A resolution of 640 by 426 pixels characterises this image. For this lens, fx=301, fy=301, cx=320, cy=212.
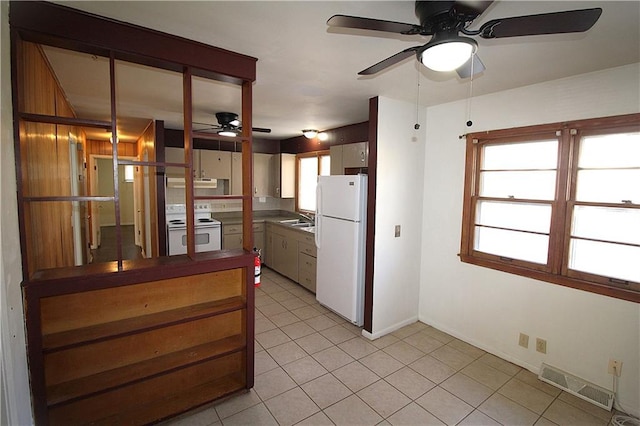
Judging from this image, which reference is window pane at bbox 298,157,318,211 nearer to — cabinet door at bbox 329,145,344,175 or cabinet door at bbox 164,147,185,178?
cabinet door at bbox 329,145,344,175

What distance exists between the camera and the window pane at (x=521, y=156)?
2578mm

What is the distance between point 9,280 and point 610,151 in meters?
3.85

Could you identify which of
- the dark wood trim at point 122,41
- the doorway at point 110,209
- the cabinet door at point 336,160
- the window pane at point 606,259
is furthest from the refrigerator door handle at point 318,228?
the doorway at point 110,209

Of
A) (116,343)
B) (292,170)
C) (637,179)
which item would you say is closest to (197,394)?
(116,343)

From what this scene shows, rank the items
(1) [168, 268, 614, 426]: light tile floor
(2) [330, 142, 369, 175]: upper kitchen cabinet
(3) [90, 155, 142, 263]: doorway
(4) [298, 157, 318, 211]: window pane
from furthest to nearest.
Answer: (3) [90, 155, 142, 263]: doorway → (4) [298, 157, 318, 211]: window pane → (2) [330, 142, 369, 175]: upper kitchen cabinet → (1) [168, 268, 614, 426]: light tile floor

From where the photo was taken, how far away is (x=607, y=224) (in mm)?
2303

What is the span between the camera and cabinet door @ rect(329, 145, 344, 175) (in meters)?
4.32

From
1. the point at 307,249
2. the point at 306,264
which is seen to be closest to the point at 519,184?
the point at 307,249

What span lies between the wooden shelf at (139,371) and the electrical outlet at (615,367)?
2.77 m

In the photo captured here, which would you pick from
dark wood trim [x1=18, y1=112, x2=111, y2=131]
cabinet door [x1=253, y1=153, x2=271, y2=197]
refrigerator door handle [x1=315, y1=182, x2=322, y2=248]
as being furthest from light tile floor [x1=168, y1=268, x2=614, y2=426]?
cabinet door [x1=253, y1=153, x2=271, y2=197]

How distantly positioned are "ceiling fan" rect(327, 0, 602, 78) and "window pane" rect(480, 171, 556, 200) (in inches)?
65.8

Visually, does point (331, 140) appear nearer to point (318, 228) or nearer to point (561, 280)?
point (318, 228)

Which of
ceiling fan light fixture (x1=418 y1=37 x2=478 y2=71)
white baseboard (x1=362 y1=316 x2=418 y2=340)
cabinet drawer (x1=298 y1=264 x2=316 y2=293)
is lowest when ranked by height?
white baseboard (x1=362 y1=316 x2=418 y2=340)

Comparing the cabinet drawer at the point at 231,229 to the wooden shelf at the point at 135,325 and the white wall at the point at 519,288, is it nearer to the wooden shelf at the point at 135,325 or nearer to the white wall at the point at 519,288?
the wooden shelf at the point at 135,325
